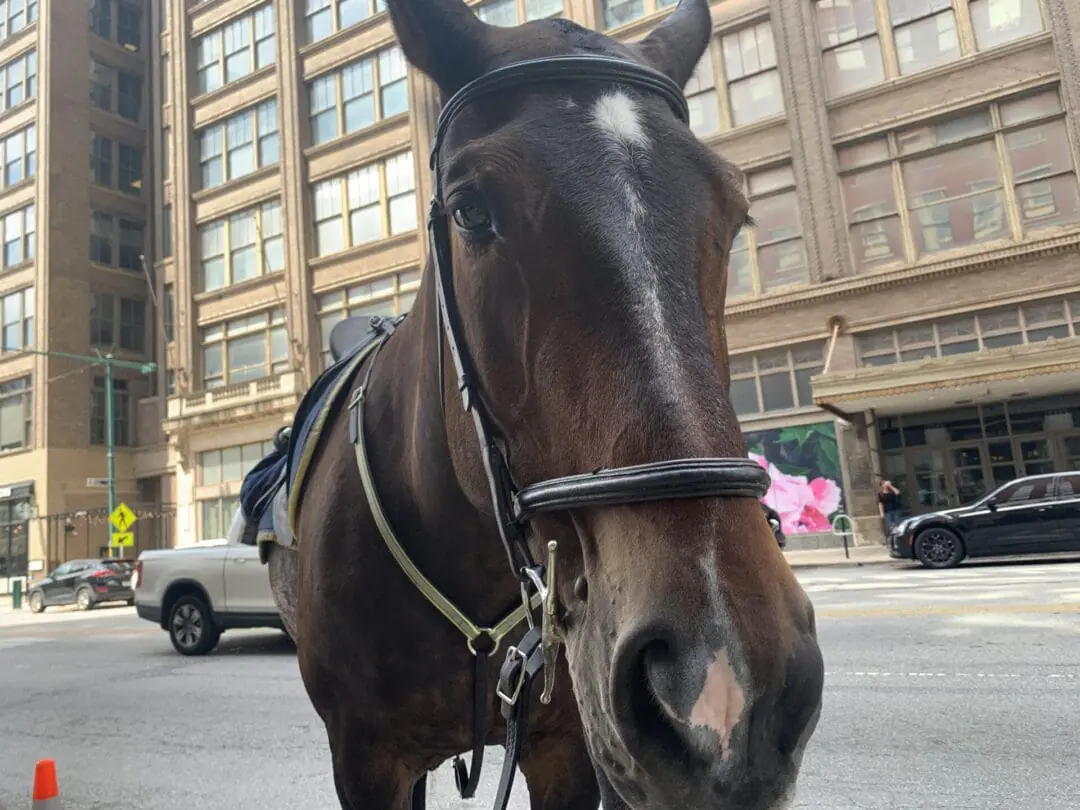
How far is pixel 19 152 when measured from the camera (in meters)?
38.9

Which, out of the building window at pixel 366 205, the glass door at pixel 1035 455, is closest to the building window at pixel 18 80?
the building window at pixel 366 205

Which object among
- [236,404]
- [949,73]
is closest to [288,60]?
[236,404]

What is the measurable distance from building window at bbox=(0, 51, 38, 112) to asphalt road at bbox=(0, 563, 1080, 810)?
124 feet

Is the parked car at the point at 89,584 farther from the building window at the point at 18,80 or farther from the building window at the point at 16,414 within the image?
the building window at the point at 18,80

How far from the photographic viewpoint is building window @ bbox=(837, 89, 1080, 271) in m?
20.9

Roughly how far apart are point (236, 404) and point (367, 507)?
31.7m

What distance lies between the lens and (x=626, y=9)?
26.3 metres

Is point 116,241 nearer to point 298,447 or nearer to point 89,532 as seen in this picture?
point 89,532

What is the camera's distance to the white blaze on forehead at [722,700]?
3.52ft

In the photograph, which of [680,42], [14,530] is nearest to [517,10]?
[680,42]

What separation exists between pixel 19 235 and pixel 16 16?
11.8 meters

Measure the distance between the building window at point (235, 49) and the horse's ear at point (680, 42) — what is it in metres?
36.1

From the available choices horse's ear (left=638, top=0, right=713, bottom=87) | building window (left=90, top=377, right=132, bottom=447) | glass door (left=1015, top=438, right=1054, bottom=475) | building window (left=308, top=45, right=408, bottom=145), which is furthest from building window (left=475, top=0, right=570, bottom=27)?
horse's ear (left=638, top=0, right=713, bottom=87)

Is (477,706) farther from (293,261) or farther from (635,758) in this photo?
(293,261)
